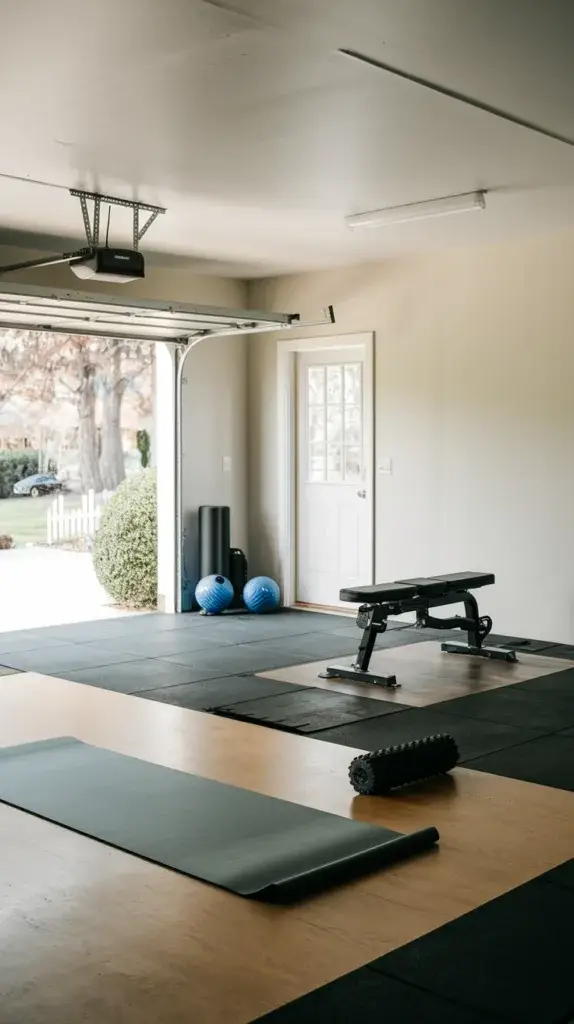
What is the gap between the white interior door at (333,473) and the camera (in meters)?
9.86

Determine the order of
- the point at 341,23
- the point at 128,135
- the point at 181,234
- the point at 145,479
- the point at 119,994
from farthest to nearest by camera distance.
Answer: the point at 145,479, the point at 181,234, the point at 128,135, the point at 341,23, the point at 119,994

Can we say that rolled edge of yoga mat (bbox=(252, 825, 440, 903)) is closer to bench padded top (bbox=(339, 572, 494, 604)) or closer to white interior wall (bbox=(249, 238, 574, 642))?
bench padded top (bbox=(339, 572, 494, 604))

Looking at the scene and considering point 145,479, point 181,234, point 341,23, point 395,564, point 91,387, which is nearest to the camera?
point 341,23

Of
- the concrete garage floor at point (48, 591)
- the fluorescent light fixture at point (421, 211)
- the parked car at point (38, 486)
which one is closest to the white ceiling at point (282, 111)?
the fluorescent light fixture at point (421, 211)

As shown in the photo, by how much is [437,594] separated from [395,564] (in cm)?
202

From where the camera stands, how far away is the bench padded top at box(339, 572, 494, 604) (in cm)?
703

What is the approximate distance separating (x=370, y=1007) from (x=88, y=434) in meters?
16.4

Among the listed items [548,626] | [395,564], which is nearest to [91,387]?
[395,564]

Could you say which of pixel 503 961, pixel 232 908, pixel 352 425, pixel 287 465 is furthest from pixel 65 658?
pixel 503 961

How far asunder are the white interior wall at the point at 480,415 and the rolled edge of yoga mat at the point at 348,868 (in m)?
4.61

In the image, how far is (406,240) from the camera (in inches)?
332

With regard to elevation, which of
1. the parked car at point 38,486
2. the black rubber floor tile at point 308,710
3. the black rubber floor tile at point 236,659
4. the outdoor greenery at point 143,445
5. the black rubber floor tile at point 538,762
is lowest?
the black rubber floor tile at point 538,762

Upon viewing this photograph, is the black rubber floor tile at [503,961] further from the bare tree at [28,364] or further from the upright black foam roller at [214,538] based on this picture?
the bare tree at [28,364]

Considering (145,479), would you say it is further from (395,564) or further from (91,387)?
(91,387)
